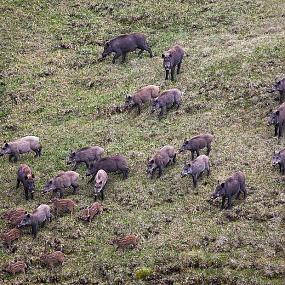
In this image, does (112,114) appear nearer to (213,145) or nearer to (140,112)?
(140,112)

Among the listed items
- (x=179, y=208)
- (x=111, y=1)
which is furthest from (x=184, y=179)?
(x=111, y=1)

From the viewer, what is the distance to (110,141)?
86.4ft

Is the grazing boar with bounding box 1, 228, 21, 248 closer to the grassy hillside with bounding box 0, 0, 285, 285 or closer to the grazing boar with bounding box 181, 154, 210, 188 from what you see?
the grassy hillside with bounding box 0, 0, 285, 285

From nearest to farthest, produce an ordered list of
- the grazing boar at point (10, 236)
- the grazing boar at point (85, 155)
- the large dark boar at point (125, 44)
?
the grazing boar at point (10, 236)
the grazing boar at point (85, 155)
the large dark boar at point (125, 44)

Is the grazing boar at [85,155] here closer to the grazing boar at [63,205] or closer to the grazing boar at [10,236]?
the grazing boar at [63,205]

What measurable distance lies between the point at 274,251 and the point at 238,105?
943 cm

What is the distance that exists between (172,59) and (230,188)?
10.1 metres

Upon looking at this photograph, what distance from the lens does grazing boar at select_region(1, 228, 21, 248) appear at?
68.9 ft

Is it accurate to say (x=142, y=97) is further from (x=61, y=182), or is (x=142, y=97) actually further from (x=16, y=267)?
(x=16, y=267)

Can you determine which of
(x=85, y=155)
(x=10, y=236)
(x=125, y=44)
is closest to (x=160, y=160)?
(x=85, y=155)

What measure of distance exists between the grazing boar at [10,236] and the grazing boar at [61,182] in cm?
239

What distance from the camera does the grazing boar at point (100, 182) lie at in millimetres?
22641

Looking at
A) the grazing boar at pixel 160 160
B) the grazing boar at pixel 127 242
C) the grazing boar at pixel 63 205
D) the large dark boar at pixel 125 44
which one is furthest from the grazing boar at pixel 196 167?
the large dark boar at pixel 125 44

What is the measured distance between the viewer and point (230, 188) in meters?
21.1
